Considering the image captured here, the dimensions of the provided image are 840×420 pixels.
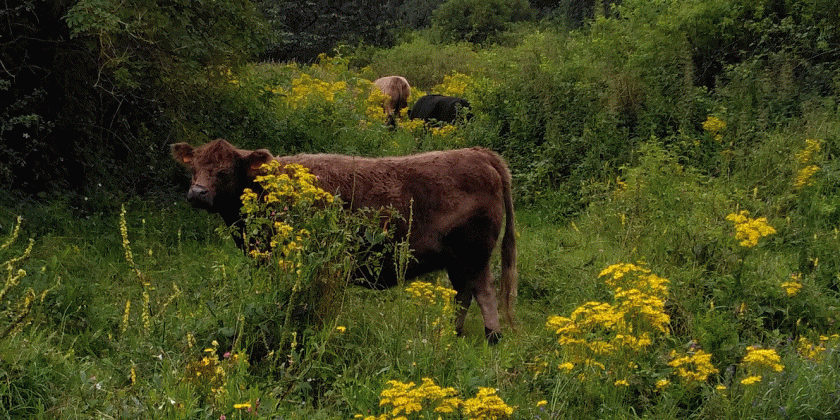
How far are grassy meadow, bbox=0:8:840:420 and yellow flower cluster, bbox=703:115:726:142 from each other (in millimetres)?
41

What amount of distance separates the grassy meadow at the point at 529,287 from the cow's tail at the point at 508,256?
30 cm

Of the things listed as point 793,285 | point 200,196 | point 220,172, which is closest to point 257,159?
point 220,172

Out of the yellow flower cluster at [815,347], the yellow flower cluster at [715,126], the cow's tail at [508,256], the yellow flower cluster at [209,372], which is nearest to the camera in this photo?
the yellow flower cluster at [209,372]

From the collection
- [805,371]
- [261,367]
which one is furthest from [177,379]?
[805,371]

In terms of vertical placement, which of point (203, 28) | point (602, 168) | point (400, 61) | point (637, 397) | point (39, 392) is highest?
point (203, 28)

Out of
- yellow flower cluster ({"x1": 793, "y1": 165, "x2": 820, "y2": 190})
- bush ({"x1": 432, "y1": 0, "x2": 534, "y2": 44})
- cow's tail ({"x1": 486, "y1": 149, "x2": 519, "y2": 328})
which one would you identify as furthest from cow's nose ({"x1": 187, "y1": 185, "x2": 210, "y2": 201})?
bush ({"x1": 432, "y1": 0, "x2": 534, "y2": 44})

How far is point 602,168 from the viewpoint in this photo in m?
10.6

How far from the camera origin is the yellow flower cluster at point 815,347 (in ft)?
17.5

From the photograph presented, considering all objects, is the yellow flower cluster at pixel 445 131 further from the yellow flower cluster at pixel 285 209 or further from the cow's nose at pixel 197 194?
the yellow flower cluster at pixel 285 209

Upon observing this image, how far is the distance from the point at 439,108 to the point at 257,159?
380 inches

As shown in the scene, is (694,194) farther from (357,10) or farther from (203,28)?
(357,10)

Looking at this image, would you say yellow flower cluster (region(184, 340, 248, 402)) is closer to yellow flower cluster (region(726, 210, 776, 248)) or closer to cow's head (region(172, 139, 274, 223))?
cow's head (region(172, 139, 274, 223))

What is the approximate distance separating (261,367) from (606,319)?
2035mm

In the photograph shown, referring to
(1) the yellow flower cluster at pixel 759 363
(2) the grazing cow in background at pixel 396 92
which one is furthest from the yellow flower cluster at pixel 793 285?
(2) the grazing cow in background at pixel 396 92
